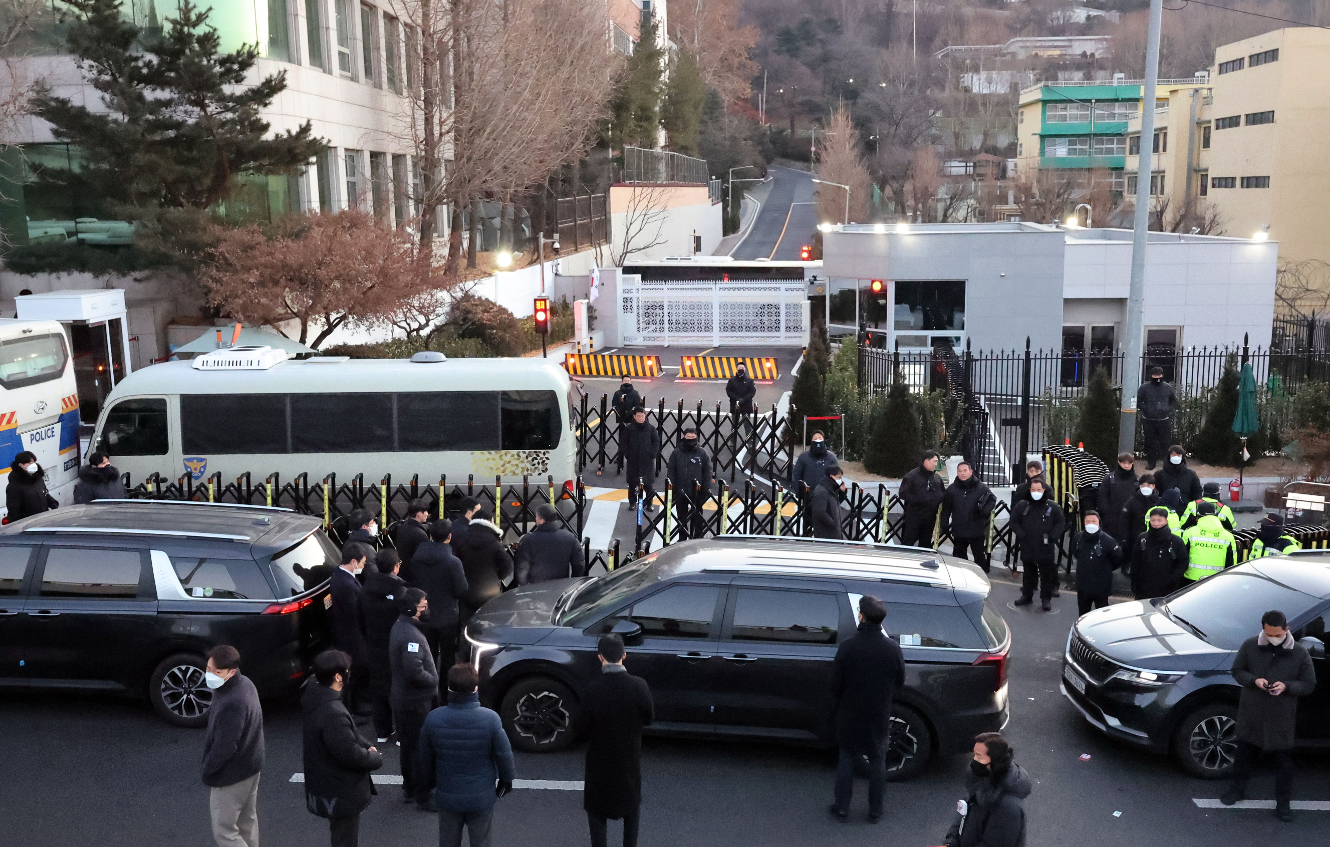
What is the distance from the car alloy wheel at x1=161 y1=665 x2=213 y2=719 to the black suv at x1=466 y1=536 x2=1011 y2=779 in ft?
7.30

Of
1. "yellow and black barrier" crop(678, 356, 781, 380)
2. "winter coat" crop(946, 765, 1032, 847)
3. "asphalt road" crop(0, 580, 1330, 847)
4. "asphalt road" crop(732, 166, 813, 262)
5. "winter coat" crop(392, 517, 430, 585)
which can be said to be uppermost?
"asphalt road" crop(732, 166, 813, 262)

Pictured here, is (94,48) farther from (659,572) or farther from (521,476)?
(659,572)

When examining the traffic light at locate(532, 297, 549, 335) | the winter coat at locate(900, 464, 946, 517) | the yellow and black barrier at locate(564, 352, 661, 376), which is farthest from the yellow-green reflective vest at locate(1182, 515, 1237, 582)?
the yellow and black barrier at locate(564, 352, 661, 376)

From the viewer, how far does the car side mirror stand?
8.03m

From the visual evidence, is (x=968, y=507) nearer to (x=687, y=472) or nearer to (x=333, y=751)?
(x=687, y=472)

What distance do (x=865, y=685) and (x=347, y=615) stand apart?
386 cm

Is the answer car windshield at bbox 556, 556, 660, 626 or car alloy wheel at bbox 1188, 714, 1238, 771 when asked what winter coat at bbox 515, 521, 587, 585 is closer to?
car windshield at bbox 556, 556, 660, 626

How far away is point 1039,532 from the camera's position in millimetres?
11930

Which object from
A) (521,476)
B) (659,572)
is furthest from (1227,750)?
(521,476)

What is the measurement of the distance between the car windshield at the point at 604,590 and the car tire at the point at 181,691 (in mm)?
2881

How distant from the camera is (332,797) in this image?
6.24 m

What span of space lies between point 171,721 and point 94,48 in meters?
17.6

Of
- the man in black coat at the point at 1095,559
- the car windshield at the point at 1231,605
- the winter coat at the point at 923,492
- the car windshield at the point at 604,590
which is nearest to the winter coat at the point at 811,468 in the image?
the winter coat at the point at 923,492

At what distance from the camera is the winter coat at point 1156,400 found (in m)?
17.7
